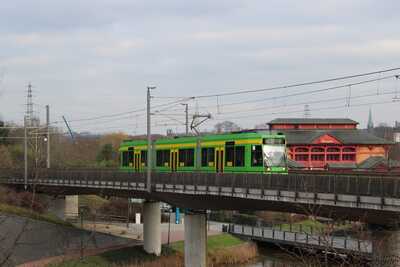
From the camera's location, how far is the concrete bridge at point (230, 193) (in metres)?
24.9

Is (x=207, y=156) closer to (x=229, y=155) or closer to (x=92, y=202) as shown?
(x=229, y=155)

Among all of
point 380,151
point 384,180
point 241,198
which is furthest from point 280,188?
point 380,151

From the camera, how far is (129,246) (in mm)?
52469

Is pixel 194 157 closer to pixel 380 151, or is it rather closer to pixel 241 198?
pixel 241 198

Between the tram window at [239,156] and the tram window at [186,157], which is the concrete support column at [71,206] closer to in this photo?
the tram window at [186,157]

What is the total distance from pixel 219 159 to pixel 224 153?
83 cm

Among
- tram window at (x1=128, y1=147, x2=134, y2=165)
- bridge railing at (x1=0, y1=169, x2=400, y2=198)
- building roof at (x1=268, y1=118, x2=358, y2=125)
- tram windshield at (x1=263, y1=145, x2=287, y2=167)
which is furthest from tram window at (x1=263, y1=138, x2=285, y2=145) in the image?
building roof at (x1=268, y1=118, x2=358, y2=125)

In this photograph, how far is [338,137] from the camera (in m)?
96.8

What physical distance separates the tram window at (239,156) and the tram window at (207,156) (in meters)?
2.81

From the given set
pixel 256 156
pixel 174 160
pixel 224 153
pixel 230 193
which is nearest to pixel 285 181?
pixel 230 193

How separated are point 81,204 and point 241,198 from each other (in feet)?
181

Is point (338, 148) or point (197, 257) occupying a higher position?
point (338, 148)

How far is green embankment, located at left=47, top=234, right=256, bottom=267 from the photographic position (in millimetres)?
45906

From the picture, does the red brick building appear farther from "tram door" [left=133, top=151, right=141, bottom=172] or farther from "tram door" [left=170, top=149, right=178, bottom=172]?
"tram door" [left=170, top=149, right=178, bottom=172]
